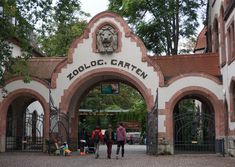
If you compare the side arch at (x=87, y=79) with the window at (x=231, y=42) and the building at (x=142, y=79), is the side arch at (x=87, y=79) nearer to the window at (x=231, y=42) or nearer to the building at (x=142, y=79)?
the building at (x=142, y=79)

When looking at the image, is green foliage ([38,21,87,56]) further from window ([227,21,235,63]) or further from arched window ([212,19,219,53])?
window ([227,21,235,63])

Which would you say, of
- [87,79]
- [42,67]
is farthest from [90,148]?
[42,67]

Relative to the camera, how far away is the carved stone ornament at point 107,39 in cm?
2636

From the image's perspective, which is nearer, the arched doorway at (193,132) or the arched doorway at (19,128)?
the arched doorway at (193,132)

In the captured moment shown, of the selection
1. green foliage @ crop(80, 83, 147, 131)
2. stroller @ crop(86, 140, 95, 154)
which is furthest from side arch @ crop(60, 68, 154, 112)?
green foliage @ crop(80, 83, 147, 131)

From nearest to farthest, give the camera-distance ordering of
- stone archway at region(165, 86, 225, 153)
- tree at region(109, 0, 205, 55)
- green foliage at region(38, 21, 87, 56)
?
1. stone archway at region(165, 86, 225, 153)
2. tree at region(109, 0, 205, 55)
3. green foliage at region(38, 21, 87, 56)

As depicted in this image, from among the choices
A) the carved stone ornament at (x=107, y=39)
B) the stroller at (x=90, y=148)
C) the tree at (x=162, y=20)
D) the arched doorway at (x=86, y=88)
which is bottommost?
the stroller at (x=90, y=148)

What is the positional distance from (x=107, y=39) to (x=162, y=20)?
9.72 m

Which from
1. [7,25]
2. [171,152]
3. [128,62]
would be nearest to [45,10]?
[7,25]

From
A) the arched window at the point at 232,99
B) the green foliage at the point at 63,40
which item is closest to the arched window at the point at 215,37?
the arched window at the point at 232,99

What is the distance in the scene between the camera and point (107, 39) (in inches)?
1038

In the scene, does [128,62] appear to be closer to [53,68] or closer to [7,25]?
[53,68]

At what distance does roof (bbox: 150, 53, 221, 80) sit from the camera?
1061 inches

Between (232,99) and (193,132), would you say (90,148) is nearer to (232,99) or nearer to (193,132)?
(193,132)
